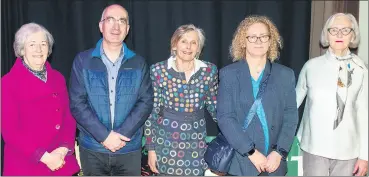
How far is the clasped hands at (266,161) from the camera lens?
246 cm

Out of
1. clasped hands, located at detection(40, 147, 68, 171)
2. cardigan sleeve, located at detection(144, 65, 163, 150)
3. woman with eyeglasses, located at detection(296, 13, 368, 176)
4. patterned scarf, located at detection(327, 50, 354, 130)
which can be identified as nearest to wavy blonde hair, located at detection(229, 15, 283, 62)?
woman with eyeglasses, located at detection(296, 13, 368, 176)

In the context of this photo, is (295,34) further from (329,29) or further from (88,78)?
(88,78)

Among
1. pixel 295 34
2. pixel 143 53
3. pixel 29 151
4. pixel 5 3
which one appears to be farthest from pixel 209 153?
pixel 5 3

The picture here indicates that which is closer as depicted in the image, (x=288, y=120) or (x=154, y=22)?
(x=288, y=120)

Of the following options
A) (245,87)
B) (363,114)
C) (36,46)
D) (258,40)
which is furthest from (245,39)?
(36,46)

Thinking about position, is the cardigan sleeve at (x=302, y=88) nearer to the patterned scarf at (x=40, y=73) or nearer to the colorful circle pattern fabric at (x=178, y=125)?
the colorful circle pattern fabric at (x=178, y=125)

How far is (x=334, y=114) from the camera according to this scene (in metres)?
2.64

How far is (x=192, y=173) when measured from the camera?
8.66 ft

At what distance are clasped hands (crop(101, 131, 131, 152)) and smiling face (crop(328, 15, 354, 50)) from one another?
1.42m

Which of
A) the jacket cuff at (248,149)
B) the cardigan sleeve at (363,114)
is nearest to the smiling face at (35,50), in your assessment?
the jacket cuff at (248,149)

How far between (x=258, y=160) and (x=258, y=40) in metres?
0.70

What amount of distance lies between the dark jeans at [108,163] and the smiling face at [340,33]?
4.68 feet

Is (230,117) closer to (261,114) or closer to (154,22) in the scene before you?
(261,114)

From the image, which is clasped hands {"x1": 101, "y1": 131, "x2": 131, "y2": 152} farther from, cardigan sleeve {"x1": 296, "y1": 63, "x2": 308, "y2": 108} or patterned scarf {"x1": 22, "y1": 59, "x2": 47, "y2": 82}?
cardigan sleeve {"x1": 296, "y1": 63, "x2": 308, "y2": 108}
